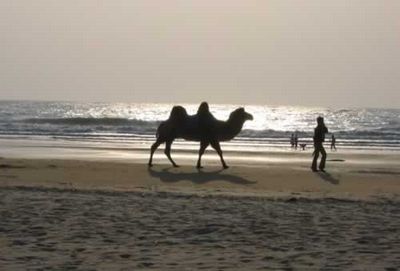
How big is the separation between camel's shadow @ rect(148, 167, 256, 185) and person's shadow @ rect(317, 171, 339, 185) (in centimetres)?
180

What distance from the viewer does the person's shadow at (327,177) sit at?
16391 mm

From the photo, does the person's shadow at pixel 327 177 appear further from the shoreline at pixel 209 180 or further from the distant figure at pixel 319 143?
the distant figure at pixel 319 143

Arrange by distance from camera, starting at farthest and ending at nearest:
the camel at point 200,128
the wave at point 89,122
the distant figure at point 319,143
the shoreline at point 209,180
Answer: the wave at point 89,122
the camel at point 200,128
the distant figure at point 319,143
the shoreline at point 209,180

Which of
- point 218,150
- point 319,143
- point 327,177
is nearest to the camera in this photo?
point 327,177

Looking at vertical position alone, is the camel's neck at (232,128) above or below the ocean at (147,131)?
above

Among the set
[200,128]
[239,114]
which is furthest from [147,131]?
[200,128]

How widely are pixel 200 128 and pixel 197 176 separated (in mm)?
3000

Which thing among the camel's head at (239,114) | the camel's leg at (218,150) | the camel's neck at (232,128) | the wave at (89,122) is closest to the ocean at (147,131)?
Answer: the wave at (89,122)

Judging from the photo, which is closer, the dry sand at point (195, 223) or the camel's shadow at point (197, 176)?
the dry sand at point (195, 223)

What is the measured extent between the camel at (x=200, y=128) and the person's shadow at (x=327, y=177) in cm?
247

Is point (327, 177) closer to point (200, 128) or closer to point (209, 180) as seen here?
point (209, 180)

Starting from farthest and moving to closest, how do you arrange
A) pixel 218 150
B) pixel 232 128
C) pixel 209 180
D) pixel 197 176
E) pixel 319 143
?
pixel 232 128, pixel 218 150, pixel 319 143, pixel 197 176, pixel 209 180

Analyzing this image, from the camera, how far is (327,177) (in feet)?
56.9

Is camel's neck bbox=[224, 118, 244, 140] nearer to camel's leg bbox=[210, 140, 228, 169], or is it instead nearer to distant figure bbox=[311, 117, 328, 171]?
camel's leg bbox=[210, 140, 228, 169]
